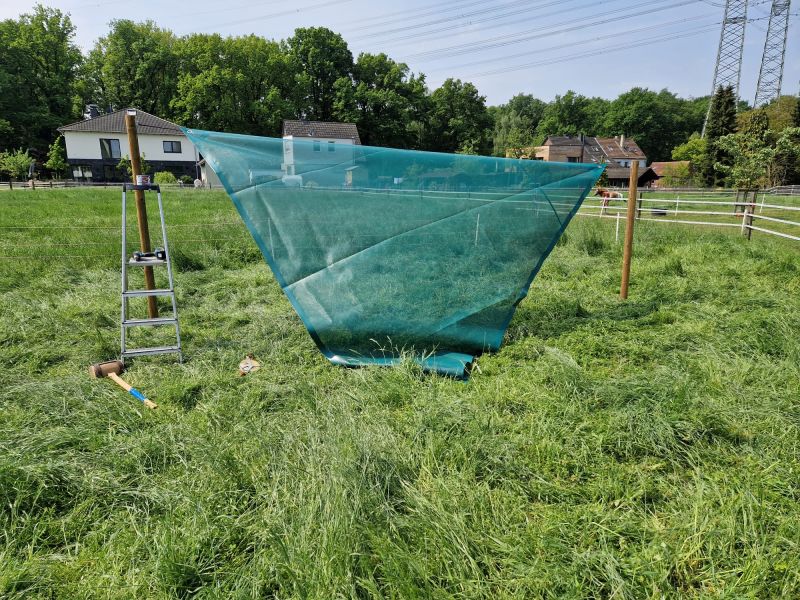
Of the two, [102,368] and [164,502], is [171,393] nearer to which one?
[102,368]

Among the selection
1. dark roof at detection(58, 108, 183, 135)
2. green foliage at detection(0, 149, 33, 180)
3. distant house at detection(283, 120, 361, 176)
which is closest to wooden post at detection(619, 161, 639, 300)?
distant house at detection(283, 120, 361, 176)

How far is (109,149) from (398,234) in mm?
44381

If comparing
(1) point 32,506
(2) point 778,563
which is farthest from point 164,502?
(2) point 778,563

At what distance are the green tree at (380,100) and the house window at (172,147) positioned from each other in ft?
59.0

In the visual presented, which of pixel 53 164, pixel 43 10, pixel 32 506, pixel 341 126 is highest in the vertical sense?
pixel 43 10

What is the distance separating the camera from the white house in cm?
3775

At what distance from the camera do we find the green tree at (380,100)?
2000 inches

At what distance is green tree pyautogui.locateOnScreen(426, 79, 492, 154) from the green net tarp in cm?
5326

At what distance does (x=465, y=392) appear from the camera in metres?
3.18

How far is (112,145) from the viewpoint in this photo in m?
38.8

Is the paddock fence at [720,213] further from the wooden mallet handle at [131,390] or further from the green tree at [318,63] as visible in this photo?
the green tree at [318,63]

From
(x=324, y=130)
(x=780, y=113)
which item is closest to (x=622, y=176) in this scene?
(x=780, y=113)

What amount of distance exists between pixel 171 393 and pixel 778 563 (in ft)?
10.9

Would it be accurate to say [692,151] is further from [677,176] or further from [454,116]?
[454,116]
